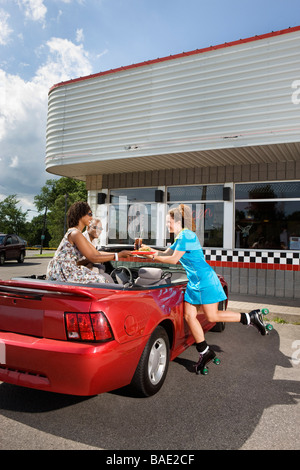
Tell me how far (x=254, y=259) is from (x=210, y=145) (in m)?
3.02

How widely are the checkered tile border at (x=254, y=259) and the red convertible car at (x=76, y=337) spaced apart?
20.7 feet

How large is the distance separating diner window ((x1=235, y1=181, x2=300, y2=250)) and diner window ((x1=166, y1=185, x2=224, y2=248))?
44 centimetres

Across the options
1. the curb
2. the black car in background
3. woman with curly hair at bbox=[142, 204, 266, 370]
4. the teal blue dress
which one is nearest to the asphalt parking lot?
woman with curly hair at bbox=[142, 204, 266, 370]

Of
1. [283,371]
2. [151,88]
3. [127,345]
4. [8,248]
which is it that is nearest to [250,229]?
[151,88]

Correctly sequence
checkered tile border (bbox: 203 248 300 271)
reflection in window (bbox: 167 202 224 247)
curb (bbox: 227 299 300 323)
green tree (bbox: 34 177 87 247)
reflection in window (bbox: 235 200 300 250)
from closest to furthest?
curb (bbox: 227 299 300 323), checkered tile border (bbox: 203 248 300 271), reflection in window (bbox: 235 200 300 250), reflection in window (bbox: 167 202 224 247), green tree (bbox: 34 177 87 247)

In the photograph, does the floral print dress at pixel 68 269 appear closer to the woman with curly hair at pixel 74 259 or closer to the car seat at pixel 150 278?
the woman with curly hair at pixel 74 259

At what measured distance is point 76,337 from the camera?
2590mm

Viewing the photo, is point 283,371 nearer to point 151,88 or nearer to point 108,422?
point 108,422

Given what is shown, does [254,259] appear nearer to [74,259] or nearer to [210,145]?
[210,145]

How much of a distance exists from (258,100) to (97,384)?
685 centimetres

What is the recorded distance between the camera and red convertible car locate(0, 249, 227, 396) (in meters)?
2.52

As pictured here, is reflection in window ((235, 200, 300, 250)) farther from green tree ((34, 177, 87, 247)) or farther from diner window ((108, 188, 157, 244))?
green tree ((34, 177, 87, 247))

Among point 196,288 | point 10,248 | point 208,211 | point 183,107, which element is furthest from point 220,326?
point 10,248

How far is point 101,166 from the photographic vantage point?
10.2m
